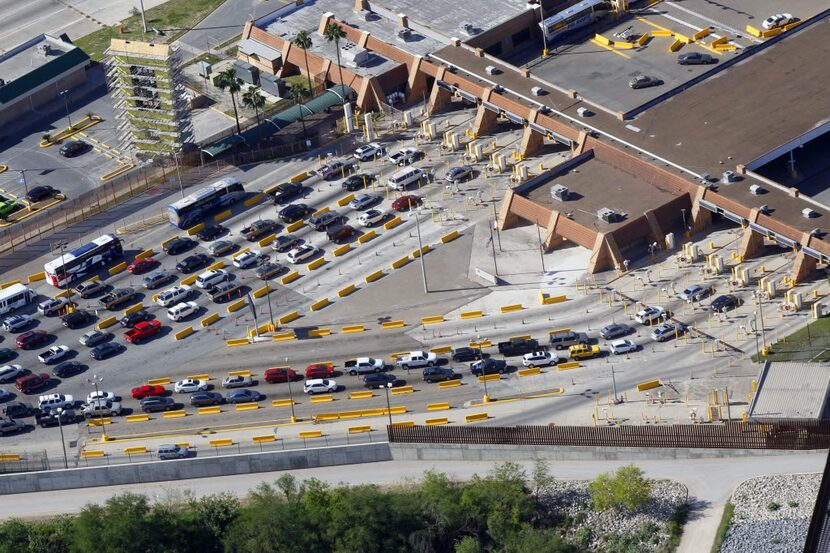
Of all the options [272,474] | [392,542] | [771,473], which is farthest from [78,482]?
[771,473]

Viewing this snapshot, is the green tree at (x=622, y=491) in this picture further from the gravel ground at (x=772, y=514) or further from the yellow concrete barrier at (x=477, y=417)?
the yellow concrete barrier at (x=477, y=417)

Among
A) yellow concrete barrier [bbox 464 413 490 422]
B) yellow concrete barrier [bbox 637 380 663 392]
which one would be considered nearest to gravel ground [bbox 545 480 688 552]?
yellow concrete barrier [bbox 464 413 490 422]

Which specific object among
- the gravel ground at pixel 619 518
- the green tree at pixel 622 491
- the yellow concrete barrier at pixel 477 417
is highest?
the green tree at pixel 622 491

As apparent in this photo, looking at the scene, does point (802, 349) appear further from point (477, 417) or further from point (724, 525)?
point (477, 417)

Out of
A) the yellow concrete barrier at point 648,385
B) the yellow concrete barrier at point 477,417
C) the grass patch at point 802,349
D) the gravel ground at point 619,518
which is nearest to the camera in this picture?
the gravel ground at point 619,518

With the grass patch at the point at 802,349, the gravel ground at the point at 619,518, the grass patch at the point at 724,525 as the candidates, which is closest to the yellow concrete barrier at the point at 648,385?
the grass patch at the point at 802,349

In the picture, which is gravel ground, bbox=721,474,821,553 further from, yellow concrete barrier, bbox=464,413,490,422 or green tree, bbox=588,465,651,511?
yellow concrete barrier, bbox=464,413,490,422

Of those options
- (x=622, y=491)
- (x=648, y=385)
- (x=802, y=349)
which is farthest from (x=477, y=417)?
(x=802, y=349)
